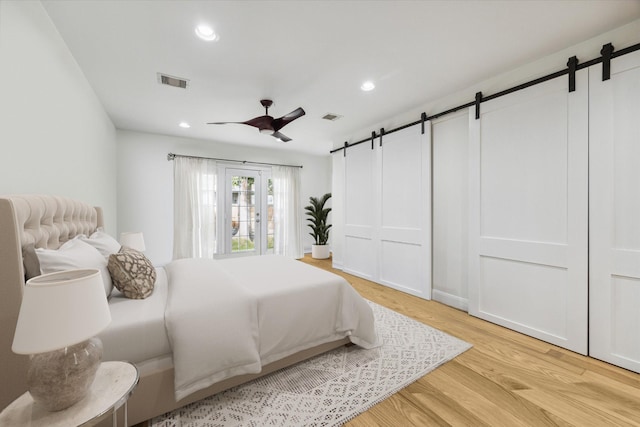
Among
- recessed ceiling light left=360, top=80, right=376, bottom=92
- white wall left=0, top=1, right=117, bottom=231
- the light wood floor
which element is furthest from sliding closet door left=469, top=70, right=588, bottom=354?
white wall left=0, top=1, right=117, bottom=231

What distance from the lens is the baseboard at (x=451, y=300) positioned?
10.0ft

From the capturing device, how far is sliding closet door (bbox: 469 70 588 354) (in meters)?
2.17

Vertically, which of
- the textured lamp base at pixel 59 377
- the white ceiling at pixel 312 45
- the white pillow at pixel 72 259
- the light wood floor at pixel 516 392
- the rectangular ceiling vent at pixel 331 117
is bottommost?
the light wood floor at pixel 516 392

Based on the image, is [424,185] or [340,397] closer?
[340,397]

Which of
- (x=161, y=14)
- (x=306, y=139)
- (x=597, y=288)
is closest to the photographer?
(x=161, y=14)

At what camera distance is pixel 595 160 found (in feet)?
6.83

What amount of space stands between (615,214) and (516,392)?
5.02ft

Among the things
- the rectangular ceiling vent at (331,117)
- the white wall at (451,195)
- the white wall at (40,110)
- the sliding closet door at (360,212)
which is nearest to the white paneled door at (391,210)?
the sliding closet door at (360,212)

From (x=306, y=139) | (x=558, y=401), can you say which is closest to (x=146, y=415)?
(x=558, y=401)

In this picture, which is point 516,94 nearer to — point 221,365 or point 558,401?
point 558,401

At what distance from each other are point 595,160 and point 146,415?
11.6ft

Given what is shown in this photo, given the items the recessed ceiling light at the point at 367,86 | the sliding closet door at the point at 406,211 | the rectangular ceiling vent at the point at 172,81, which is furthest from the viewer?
the sliding closet door at the point at 406,211

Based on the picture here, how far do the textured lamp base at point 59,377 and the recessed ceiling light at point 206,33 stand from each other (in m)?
2.10

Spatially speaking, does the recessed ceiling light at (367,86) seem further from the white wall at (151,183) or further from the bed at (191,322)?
the white wall at (151,183)
